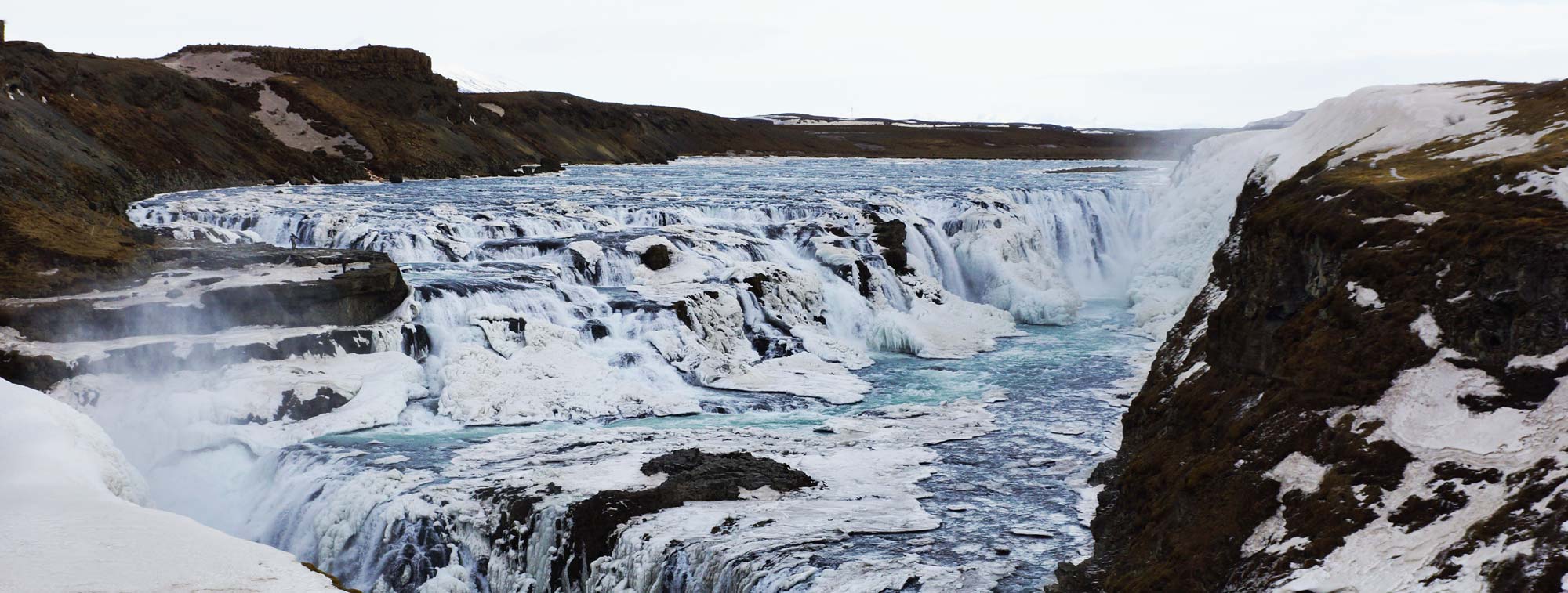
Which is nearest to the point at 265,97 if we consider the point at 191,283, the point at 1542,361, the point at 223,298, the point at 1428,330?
the point at 191,283

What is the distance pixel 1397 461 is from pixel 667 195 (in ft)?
99.6

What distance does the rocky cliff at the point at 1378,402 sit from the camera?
5234mm

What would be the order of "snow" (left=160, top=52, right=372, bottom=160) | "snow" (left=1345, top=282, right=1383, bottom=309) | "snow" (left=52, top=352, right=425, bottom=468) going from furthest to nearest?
"snow" (left=160, top=52, right=372, bottom=160) < "snow" (left=52, top=352, right=425, bottom=468) < "snow" (left=1345, top=282, right=1383, bottom=309)

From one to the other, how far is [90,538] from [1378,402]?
811 cm

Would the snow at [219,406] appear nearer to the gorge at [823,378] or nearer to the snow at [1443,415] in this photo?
the gorge at [823,378]

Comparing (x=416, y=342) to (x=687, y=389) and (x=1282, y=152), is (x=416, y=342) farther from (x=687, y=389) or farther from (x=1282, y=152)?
(x=1282, y=152)

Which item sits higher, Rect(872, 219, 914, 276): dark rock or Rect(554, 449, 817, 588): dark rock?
Rect(872, 219, 914, 276): dark rock

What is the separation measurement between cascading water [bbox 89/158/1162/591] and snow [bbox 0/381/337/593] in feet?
5.88

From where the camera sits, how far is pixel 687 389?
1656cm

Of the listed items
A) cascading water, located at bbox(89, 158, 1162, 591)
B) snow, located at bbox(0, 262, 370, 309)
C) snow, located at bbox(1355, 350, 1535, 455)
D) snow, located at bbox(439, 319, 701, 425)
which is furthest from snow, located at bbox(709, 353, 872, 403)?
snow, located at bbox(1355, 350, 1535, 455)

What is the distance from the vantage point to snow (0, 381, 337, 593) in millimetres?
7457

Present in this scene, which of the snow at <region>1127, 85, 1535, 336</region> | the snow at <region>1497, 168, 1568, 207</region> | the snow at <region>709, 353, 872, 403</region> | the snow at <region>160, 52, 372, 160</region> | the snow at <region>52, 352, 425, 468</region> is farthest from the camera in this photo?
the snow at <region>160, 52, 372, 160</region>

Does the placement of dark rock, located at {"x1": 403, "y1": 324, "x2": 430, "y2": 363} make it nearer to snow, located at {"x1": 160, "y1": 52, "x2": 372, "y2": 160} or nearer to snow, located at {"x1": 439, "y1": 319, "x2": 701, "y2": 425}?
snow, located at {"x1": 439, "y1": 319, "x2": 701, "y2": 425}

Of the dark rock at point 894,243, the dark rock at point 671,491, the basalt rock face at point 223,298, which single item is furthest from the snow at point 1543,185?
the dark rock at point 894,243
